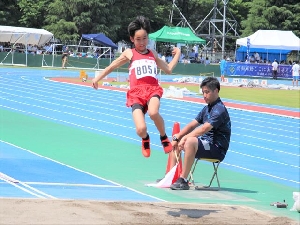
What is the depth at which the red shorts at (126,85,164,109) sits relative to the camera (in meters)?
8.89

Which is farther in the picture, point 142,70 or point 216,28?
point 216,28

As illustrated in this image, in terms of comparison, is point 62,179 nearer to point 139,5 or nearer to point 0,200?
point 0,200

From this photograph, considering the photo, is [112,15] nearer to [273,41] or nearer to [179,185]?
[273,41]

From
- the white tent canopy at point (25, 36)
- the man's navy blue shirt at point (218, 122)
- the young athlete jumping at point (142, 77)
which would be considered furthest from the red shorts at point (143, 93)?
the white tent canopy at point (25, 36)

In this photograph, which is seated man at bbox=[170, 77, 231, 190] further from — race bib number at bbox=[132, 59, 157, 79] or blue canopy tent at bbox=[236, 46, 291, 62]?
blue canopy tent at bbox=[236, 46, 291, 62]

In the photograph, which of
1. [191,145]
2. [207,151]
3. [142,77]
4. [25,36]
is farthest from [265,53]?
[142,77]

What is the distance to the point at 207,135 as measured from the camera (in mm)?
10945

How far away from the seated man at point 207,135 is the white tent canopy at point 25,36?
47.2 meters

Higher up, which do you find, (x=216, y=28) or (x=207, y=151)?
(x=216, y=28)

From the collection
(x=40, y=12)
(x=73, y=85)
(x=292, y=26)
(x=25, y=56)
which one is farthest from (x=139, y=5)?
(x=73, y=85)

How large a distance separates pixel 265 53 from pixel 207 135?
173ft

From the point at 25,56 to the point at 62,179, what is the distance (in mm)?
44928

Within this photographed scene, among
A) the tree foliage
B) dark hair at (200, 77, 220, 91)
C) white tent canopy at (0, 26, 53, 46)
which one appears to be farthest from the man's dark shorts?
the tree foliage

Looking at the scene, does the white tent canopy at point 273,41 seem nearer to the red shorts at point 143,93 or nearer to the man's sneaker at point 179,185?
the man's sneaker at point 179,185
